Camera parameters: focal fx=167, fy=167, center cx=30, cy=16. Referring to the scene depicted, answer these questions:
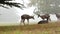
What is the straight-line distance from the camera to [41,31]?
182cm

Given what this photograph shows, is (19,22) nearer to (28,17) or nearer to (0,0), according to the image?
(28,17)

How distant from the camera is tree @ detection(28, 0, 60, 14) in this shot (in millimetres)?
1926

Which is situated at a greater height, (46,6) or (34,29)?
(46,6)

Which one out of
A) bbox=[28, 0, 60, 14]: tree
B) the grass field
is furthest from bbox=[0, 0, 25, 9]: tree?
the grass field

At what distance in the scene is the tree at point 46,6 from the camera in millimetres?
1926

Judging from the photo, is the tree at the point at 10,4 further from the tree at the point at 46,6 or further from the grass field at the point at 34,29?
the grass field at the point at 34,29

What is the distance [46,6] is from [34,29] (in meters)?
0.31

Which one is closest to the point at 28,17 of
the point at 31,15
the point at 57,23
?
the point at 31,15

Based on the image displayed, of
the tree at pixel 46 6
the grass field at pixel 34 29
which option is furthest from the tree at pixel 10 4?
the grass field at pixel 34 29

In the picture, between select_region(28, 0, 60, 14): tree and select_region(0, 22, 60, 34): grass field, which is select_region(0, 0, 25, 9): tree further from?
select_region(0, 22, 60, 34): grass field

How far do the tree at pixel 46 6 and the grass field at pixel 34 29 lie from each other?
0.51 ft

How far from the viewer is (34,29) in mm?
1845

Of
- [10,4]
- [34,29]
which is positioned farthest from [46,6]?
[10,4]

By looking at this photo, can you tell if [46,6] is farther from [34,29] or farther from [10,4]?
[10,4]
